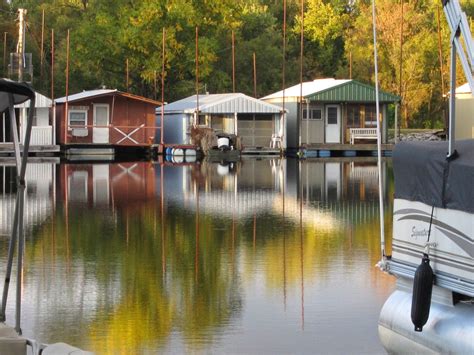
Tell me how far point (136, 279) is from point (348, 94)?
163 feet

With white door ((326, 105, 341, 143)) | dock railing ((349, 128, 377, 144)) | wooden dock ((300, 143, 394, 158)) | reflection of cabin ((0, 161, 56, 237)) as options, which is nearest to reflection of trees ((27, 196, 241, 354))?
reflection of cabin ((0, 161, 56, 237))

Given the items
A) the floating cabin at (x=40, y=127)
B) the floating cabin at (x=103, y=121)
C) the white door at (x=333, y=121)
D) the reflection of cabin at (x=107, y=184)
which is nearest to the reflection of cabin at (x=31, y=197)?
the reflection of cabin at (x=107, y=184)

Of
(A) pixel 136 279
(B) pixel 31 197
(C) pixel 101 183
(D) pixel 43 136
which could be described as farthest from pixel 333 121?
(A) pixel 136 279

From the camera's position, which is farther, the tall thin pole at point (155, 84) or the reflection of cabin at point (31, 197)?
the tall thin pole at point (155, 84)

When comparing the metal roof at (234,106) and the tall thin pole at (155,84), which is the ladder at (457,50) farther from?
the tall thin pole at (155,84)

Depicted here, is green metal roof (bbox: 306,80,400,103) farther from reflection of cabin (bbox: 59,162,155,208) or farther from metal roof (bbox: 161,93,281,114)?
reflection of cabin (bbox: 59,162,155,208)

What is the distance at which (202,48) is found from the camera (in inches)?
3051

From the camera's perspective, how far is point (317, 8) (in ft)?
309

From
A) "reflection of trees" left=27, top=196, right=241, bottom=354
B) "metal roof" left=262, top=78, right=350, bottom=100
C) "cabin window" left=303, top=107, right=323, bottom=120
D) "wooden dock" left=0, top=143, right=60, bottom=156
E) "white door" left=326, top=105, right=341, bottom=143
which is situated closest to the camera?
"reflection of trees" left=27, top=196, right=241, bottom=354

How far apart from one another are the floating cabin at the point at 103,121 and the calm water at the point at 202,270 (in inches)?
1144

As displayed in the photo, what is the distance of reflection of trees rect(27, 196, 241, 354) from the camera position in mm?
11984

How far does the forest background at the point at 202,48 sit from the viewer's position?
77.1 meters

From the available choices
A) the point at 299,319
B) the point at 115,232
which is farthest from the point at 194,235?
the point at 299,319

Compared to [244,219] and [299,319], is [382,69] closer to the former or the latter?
[244,219]
